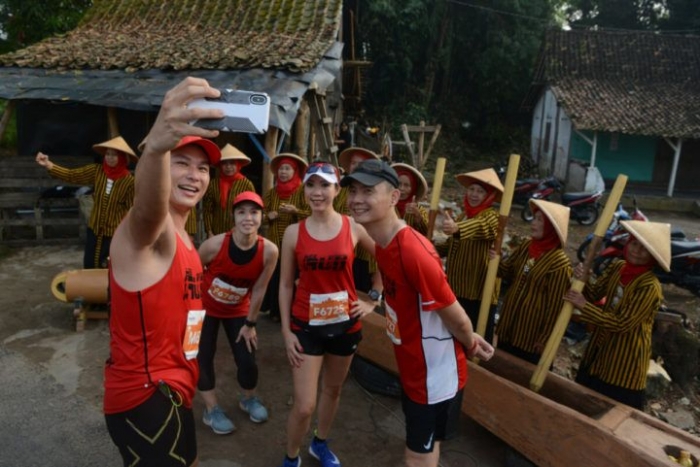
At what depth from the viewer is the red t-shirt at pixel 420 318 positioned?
2.30 metres

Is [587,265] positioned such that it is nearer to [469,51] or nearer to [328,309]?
[328,309]

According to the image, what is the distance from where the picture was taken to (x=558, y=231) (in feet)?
11.5

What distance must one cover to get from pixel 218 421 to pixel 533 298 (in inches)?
97.5

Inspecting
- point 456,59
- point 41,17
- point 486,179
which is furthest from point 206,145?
point 456,59

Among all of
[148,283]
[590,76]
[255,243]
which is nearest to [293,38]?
[255,243]

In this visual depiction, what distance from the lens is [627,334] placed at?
318 centimetres

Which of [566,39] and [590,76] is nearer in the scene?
[590,76]

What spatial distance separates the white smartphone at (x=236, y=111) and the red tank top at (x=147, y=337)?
2.23 ft

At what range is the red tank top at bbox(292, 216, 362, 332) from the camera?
3.06m

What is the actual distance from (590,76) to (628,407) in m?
19.6

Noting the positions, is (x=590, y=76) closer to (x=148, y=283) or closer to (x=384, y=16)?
(x=384, y=16)

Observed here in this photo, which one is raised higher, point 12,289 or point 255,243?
point 255,243

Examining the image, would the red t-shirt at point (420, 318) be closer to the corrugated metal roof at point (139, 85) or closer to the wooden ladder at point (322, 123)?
the corrugated metal roof at point (139, 85)

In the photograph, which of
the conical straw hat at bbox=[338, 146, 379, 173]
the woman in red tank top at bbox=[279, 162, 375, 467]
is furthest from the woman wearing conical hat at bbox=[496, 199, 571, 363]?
the conical straw hat at bbox=[338, 146, 379, 173]
